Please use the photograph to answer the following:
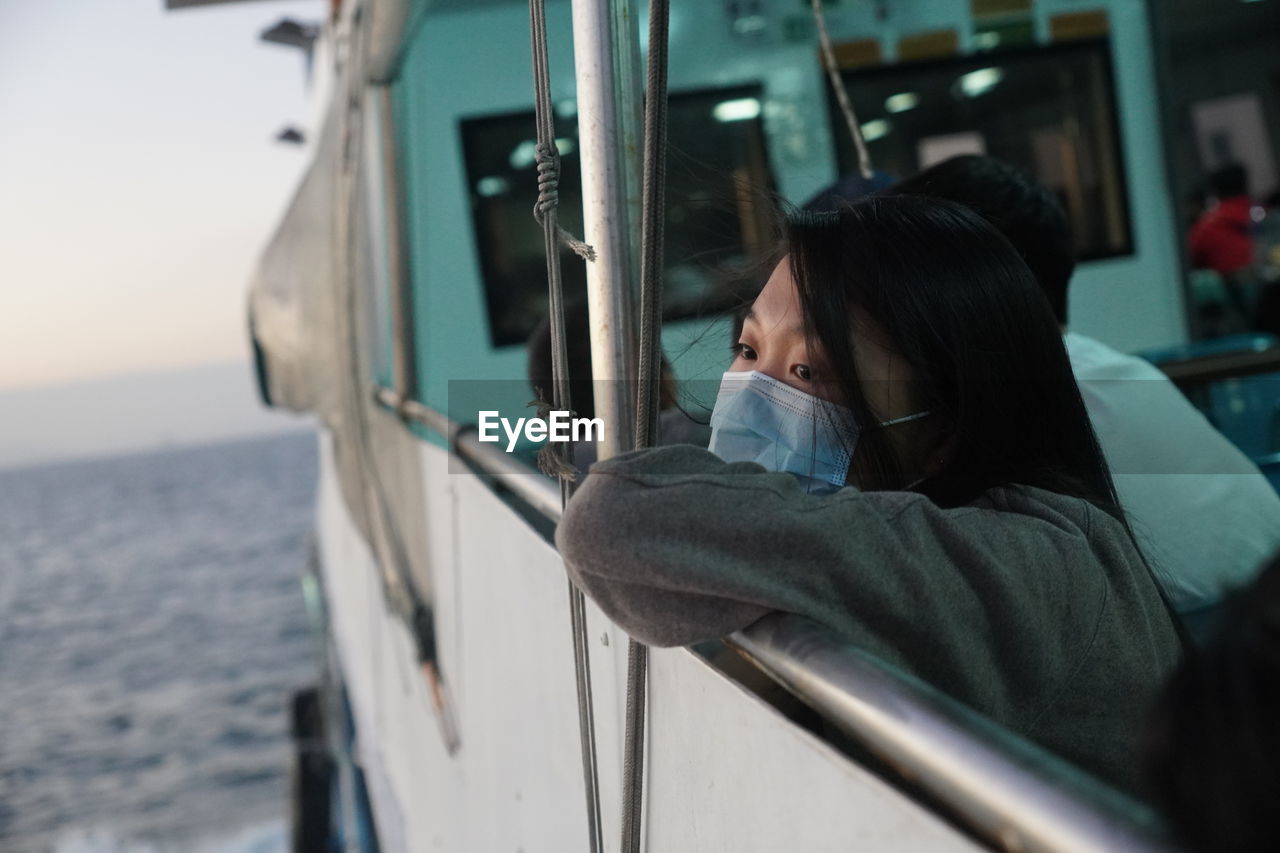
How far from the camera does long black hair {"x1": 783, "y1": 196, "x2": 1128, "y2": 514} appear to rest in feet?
3.58

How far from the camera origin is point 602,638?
4.50 ft

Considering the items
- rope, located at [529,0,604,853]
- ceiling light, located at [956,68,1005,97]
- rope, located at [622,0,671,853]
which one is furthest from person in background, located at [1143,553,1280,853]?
ceiling light, located at [956,68,1005,97]

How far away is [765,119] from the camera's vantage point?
4.98m

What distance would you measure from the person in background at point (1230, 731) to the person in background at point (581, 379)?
4.05 feet

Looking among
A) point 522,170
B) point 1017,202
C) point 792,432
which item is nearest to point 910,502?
point 792,432

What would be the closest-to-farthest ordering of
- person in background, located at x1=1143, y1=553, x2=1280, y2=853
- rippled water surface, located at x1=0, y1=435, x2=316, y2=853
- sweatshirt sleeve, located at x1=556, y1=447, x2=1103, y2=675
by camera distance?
person in background, located at x1=1143, y1=553, x2=1280, y2=853, sweatshirt sleeve, located at x1=556, y1=447, x2=1103, y2=675, rippled water surface, located at x1=0, y1=435, x2=316, y2=853

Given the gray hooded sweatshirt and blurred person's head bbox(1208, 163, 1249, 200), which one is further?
blurred person's head bbox(1208, 163, 1249, 200)

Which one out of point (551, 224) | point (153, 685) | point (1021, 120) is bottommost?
point (153, 685)

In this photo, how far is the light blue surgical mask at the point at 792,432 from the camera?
1113mm

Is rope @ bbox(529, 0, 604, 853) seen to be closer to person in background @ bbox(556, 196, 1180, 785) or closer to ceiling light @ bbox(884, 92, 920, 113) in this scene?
person in background @ bbox(556, 196, 1180, 785)

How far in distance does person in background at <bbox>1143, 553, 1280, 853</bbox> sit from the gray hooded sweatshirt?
1.37 ft

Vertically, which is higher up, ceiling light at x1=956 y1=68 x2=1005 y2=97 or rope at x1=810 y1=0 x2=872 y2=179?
Answer: ceiling light at x1=956 y1=68 x2=1005 y2=97

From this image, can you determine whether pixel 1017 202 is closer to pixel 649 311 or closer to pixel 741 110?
pixel 649 311

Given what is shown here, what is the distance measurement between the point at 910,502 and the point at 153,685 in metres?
24.8
